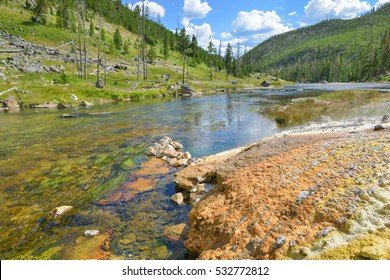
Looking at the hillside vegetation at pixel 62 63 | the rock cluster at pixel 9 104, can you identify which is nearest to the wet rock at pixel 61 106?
the hillside vegetation at pixel 62 63

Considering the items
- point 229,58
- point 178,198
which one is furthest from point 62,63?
point 229,58

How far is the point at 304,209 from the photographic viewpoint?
546 cm

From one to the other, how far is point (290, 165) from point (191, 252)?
3918mm

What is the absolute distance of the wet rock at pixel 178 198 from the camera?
1019cm

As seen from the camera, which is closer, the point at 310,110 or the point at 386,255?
the point at 386,255

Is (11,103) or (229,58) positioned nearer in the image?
(11,103)

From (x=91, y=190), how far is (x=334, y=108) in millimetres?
27680

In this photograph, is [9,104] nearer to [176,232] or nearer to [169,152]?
[169,152]

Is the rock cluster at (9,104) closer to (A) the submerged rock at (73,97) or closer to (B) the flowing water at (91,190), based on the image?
(A) the submerged rock at (73,97)

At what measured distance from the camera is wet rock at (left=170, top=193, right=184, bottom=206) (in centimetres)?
1019

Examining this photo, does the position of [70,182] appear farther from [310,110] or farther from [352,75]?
[352,75]

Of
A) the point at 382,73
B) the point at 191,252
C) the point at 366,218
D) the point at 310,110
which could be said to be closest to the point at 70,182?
the point at 191,252

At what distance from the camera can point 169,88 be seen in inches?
2813

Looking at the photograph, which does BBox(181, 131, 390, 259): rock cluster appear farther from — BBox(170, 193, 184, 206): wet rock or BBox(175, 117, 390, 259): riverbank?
BBox(170, 193, 184, 206): wet rock
